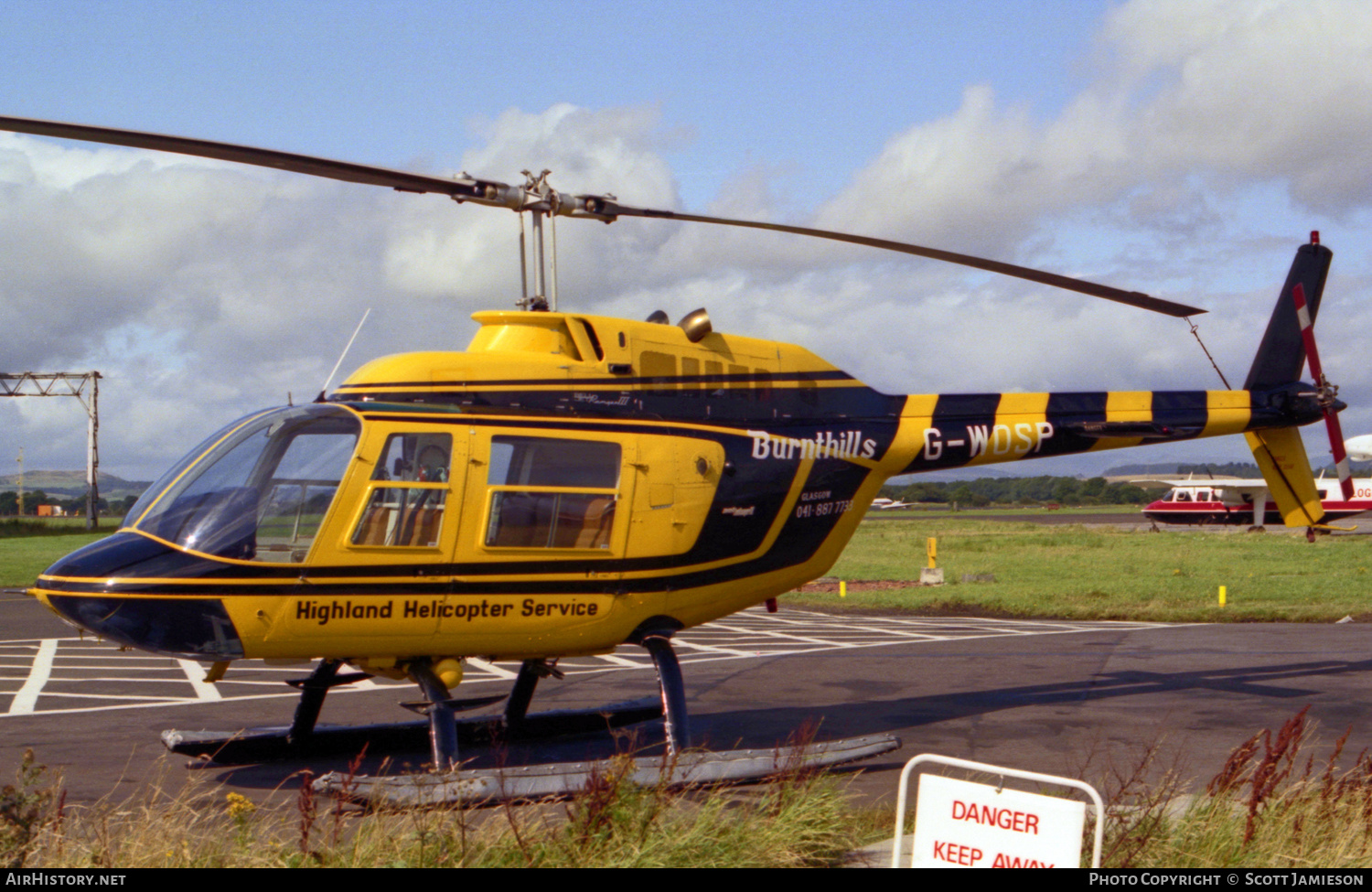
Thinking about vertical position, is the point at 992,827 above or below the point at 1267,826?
above

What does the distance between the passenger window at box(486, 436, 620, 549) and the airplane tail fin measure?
31.2ft

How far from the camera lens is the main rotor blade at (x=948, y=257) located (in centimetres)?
960

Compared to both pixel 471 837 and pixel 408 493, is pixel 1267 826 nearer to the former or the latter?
pixel 471 837

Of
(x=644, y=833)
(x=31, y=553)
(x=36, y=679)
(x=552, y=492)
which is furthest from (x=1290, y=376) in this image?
(x=31, y=553)

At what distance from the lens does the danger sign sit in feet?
14.4

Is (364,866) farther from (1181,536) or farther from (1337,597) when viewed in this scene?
(1181,536)

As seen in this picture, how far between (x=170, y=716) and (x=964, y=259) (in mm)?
9867

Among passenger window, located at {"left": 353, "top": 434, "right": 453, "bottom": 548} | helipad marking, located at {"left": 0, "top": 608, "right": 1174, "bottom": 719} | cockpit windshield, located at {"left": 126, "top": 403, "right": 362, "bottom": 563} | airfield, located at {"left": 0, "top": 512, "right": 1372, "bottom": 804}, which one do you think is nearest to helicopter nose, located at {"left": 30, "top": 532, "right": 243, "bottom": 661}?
cockpit windshield, located at {"left": 126, "top": 403, "right": 362, "bottom": 563}

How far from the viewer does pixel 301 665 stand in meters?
13.7

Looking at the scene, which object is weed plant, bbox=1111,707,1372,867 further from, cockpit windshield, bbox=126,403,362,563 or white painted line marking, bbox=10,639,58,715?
white painted line marking, bbox=10,639,58,715


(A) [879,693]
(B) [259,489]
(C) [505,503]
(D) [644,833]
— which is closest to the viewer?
(D) [644,833]

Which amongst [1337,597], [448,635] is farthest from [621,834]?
[1337,597]

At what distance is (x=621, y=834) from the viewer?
6160 millimetres

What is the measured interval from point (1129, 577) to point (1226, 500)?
131 feet
